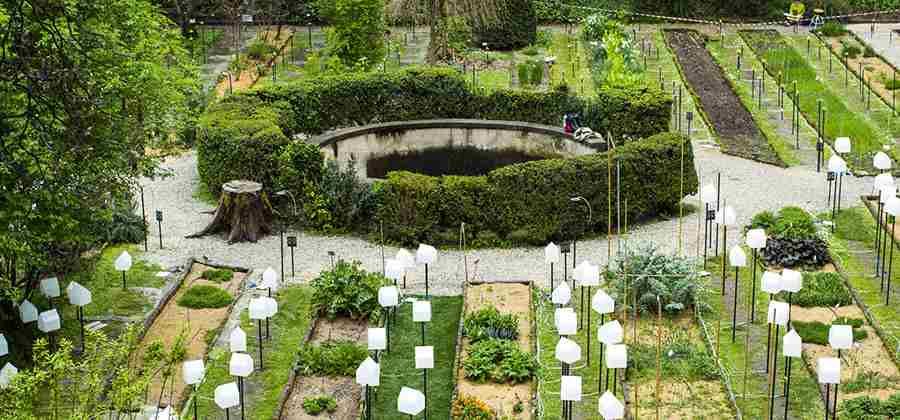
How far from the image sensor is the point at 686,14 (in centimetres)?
5059

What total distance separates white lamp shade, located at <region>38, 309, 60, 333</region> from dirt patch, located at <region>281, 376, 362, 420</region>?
3527mm

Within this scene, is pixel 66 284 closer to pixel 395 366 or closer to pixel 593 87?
pixel 395 366

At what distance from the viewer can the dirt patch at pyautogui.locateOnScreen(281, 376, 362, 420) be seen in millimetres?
21484

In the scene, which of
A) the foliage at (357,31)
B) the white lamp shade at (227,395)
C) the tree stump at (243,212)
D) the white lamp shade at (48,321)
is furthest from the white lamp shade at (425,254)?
the foliage at (357,31)

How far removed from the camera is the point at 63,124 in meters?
22.6

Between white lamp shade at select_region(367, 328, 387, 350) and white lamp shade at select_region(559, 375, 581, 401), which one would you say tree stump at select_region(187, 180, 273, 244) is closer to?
white lamp shade at select_region(367, 328, 387, 350)

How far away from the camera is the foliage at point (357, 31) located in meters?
40.8

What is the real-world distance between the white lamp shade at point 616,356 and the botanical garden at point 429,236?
1.12 feet

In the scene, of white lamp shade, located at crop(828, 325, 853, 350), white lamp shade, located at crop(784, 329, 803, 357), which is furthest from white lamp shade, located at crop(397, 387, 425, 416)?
white lamp shade, located at crop(828, 325, 853, 350)

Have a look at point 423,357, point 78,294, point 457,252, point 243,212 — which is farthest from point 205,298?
point 423,357

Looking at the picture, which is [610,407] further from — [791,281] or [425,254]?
[425,254]

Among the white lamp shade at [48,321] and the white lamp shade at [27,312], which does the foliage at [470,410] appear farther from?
the white lamp shade at [27,312]

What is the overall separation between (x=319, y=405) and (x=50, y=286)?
484 centimetres

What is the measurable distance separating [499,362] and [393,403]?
1826 millimetres
